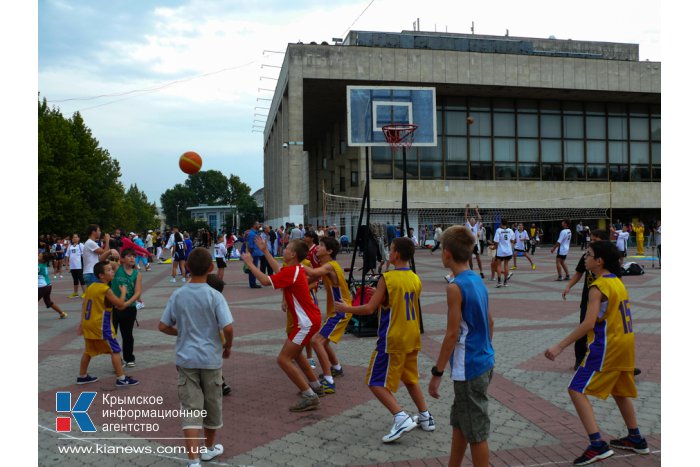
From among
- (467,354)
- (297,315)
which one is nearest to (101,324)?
(297,315)

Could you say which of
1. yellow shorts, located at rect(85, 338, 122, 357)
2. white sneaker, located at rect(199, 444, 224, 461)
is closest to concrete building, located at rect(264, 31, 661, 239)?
yellow shorts, located at rect(85, 338, 122, 357)

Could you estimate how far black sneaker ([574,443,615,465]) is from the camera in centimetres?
439

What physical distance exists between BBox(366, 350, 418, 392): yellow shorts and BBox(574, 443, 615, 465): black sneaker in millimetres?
1453

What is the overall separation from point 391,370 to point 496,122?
131ft

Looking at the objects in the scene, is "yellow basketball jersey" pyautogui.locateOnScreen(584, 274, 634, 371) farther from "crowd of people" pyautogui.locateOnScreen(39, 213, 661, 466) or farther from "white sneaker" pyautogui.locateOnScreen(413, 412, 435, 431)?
"white sneaker" pyautogui.locateOnScreen(413, 412, 435, 431)

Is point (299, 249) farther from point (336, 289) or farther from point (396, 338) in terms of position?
point (396, 338)

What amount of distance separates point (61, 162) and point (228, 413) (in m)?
38.4

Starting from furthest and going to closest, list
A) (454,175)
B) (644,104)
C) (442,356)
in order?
(644,104) < (454,175) < (442,356)

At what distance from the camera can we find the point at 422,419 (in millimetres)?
5188

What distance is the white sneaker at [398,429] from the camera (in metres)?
4.86

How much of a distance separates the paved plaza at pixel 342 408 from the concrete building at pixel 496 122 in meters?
27.6

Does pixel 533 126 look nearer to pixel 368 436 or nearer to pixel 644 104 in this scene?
pixel 644 104

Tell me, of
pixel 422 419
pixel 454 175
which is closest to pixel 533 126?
pixel 454 175

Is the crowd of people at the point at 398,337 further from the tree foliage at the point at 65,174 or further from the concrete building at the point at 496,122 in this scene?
the tree foliage at the point at 65,174
